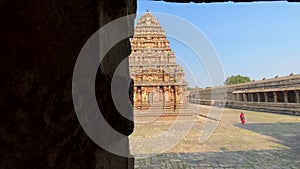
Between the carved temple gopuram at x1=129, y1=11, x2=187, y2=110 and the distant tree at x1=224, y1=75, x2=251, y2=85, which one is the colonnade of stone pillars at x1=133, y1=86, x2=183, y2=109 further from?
the distant tree at x1=224, y1=75, x2=251, y2=85

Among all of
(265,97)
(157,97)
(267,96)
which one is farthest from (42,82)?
(265,97)

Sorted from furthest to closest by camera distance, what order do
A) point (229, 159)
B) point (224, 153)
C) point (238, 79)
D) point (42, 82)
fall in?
1. point (238, 79)
2. point (224, 153)
3. point (229, 159)
4. point (42, 82)

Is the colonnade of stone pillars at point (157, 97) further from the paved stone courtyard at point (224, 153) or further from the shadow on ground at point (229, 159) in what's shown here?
the shadow on ground at point (229, 159)

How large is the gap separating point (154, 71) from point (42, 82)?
17.3m

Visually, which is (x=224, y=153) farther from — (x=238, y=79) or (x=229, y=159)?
A: (x=238, y=79)

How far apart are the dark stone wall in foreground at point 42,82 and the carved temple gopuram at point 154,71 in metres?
15.7

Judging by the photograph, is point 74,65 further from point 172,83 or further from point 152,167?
point 172,83

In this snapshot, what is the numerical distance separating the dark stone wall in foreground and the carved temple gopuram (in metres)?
15.7

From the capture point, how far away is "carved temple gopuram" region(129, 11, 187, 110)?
54.7 feet

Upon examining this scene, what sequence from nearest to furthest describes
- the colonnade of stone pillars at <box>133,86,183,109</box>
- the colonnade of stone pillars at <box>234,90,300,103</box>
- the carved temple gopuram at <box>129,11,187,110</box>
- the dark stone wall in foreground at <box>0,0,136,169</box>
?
the dark stone wall in foreground at <box>0,0,136,169</box>, the colonnade of stone pillars at <box>133,86,183,109</box>, the carved temple gopuram at <box>129,11,187,110</box>, the colonnade of stone pillars at <box>234,90,300,103</box>

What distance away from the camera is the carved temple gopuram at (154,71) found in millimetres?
16672

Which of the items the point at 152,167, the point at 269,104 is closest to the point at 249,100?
the point at 269,104

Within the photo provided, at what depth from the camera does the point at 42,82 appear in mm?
668

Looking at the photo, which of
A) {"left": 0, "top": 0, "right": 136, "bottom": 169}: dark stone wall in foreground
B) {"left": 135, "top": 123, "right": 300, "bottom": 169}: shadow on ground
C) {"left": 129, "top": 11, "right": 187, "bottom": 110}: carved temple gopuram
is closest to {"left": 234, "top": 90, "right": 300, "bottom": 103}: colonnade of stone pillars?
{"left": 129, "top": 11, "right": 187, "bottom": 110}: carved temple gopuram
